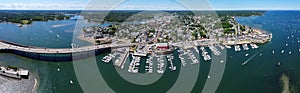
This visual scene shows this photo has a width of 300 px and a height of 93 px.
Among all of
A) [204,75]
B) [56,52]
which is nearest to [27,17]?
[56,52]

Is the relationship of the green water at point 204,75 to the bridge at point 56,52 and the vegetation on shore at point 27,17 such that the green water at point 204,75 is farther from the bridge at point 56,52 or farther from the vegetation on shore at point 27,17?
the vegetation on shore at point 27,17

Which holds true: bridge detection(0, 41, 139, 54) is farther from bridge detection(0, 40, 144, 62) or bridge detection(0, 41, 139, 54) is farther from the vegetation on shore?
the vegetation on shore

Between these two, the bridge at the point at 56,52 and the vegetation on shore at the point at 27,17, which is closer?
the bridge at the point at 56,52

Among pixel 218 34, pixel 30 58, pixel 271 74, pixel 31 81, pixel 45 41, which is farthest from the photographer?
pixel 218 34

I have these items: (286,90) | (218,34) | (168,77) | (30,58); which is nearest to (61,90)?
(168,77)

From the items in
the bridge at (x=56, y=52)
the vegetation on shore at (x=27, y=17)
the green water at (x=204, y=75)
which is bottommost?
the green water at (x=204, y=75)

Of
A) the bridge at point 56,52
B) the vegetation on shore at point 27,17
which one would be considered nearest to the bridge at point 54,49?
the bridge at point 56,52

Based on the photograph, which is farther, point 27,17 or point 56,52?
point 27,17

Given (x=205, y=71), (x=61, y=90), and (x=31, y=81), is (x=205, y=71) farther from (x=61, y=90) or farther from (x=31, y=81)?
(x=31, y=81)

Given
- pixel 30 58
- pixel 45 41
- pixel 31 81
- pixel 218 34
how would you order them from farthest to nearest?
pixel 218 34 < pixel 45 41 < pixel 30 58 < pixel 31 81

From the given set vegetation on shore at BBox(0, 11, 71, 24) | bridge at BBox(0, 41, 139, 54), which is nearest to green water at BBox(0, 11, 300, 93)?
bridge at BBox(0, 41, 139, 54)

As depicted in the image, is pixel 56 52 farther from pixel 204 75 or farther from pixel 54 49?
pixel 204 75
